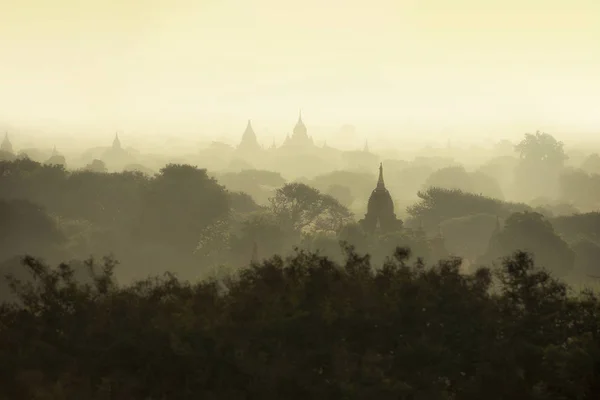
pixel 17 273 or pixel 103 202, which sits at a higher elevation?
pixel 103 202

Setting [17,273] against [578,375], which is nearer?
[578,375]

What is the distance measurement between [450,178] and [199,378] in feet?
288

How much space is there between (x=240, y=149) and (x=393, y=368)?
158 meters

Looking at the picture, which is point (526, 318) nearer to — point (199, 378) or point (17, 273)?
point (199, 378)

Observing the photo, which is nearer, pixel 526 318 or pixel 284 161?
pixel 526 318

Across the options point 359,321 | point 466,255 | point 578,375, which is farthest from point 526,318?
point 466,255

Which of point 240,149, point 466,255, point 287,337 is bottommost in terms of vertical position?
point 466,255

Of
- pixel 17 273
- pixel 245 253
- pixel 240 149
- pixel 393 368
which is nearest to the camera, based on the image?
pixel 393 368

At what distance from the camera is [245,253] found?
46406 mm

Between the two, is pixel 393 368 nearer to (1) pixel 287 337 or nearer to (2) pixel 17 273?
(1) pixel 287 337

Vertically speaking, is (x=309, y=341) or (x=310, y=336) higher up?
(x=310, y=336)

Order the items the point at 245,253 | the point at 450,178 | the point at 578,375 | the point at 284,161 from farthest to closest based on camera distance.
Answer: the point at 284,161, the point at 450,178, the point at 245,253, the point at 578,375

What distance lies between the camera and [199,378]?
1574 cm

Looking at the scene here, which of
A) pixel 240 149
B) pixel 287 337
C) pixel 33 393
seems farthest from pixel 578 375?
pixel 240 149
